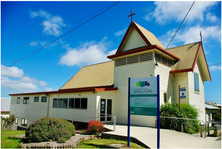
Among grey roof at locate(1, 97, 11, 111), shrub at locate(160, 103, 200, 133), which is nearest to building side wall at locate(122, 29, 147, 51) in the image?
shrub at locate(160, 103, 200, 133)

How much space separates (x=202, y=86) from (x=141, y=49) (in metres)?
9.89

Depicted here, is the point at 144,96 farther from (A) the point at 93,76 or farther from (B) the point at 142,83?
(A) the point at 93,76

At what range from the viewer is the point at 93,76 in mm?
22406

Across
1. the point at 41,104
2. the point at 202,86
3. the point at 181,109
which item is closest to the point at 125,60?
the point at 181,109

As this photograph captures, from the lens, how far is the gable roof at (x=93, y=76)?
64.7 ft

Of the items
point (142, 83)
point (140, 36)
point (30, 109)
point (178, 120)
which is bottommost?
point (30, 109)

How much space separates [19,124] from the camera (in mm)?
24672

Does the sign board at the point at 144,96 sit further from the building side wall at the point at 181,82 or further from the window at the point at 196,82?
the window at the point at 196,82

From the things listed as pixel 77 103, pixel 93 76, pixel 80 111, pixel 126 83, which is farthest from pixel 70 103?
pixel 126 83

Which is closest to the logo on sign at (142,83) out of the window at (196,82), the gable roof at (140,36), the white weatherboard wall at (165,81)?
the white weatherboard wall at (165,81)

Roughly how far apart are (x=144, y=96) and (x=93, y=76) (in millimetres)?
14829

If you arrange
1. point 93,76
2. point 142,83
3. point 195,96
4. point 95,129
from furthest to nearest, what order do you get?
point 93,76 → point 195,96 → point 95,129 → point 142,83

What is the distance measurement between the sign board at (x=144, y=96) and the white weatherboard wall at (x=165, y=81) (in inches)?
259

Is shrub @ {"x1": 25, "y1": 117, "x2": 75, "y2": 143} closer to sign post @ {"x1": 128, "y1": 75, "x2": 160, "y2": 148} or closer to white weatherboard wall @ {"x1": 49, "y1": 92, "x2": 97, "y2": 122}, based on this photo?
sign post @ {"x1": 128, "y1": 75, "x2": 160, "y2": 148}
